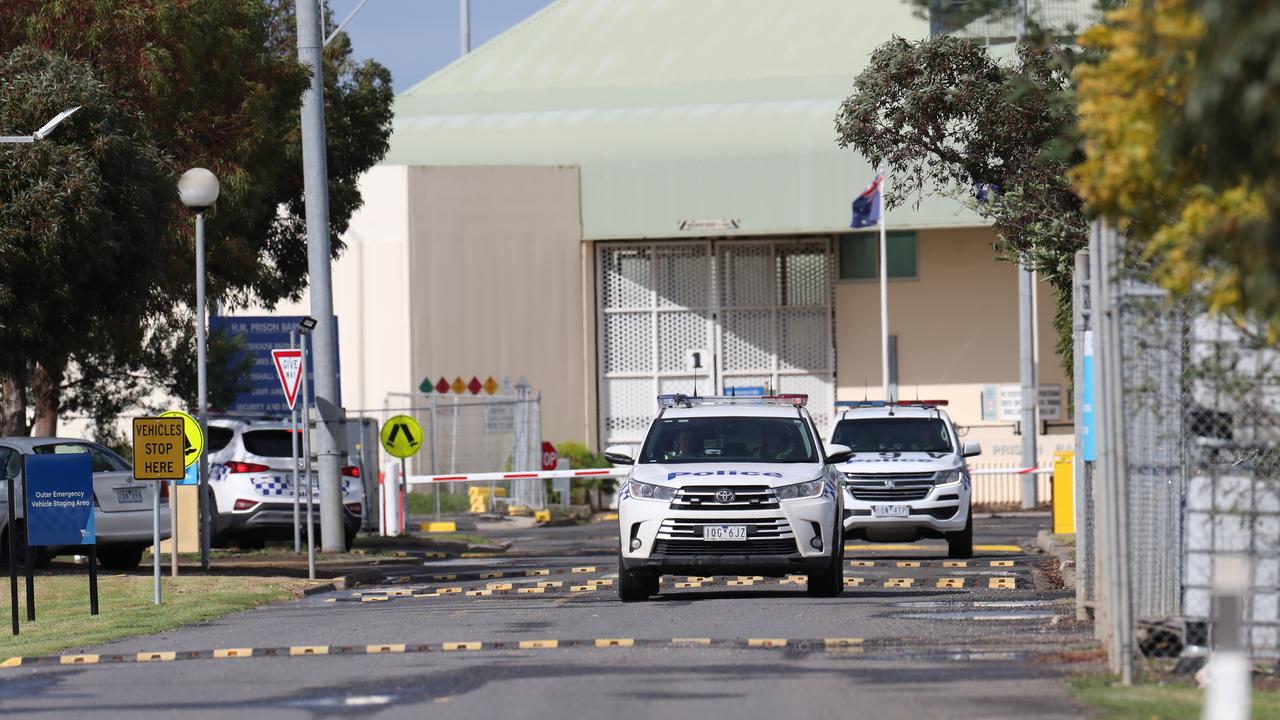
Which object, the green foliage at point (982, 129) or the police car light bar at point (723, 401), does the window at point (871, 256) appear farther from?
the police car light bar at point (723, 401)

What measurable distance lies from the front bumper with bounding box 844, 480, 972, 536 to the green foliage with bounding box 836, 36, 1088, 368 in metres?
4.13

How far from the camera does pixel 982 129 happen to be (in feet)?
62.8

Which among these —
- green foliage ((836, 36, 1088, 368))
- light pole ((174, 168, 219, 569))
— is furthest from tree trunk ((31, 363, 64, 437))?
green foliage ((836, 36, 1088, 368))

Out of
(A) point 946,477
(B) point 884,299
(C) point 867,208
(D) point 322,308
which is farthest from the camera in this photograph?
(B) point 884,299

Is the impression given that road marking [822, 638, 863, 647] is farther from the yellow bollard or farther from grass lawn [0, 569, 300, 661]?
the yellow bollard

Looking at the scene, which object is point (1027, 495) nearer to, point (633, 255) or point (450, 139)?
point (633, 255)

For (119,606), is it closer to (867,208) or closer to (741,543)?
(741,543)

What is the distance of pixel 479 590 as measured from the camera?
1958 cm

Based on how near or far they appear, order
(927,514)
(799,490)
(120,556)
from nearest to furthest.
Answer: (799,490) → (927,514) → (120,556)

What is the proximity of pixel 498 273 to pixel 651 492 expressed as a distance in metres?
30.9

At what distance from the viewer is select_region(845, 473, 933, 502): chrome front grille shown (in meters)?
23.6

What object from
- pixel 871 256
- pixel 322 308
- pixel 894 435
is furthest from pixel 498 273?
pixel 894 435

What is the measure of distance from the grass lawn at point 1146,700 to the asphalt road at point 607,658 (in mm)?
188

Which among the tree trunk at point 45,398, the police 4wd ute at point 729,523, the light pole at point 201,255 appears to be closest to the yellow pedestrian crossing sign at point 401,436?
the tree trunk at point 45,398
